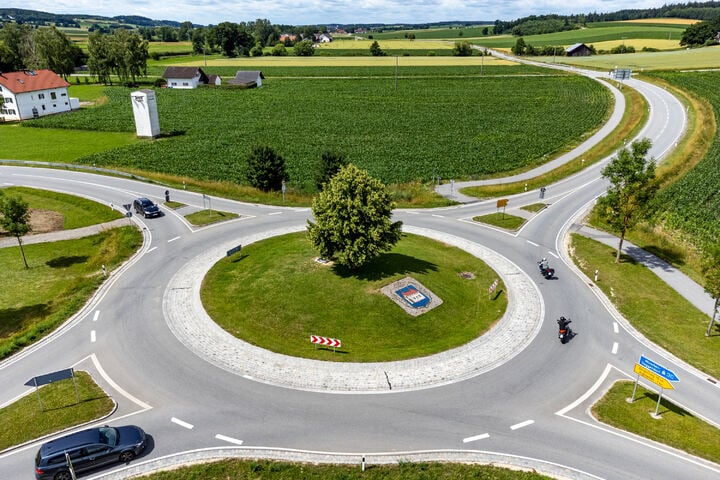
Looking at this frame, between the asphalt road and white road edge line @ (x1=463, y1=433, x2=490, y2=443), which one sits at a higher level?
the asphalt road

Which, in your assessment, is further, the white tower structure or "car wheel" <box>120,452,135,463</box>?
the white tower structure

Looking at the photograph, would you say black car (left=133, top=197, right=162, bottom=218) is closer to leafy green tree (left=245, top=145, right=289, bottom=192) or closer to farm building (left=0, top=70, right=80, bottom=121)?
leafy green tree (left=245, top=145, right=289, bottom=192)

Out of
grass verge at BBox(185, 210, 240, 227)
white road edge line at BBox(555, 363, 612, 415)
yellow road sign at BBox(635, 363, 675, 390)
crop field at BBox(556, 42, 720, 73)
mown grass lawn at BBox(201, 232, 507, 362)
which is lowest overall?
white road edge line at BBox(555, 363, 612, 415)

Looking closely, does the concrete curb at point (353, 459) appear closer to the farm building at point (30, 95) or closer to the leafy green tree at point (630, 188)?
the leafy green tree at point (630, 188)

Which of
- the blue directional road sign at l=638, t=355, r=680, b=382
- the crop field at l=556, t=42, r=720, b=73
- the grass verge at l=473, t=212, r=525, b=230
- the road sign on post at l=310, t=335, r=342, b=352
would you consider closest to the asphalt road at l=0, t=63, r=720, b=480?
the road sign on post at l=310, t=335, r=342, b=352

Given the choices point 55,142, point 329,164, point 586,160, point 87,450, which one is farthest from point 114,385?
point 55,142

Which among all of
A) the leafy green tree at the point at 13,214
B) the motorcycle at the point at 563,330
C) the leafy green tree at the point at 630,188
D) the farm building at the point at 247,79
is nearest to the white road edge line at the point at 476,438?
the motorcycle at the point at 563,330

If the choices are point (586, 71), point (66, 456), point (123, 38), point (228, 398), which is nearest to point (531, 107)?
point (586, 71)

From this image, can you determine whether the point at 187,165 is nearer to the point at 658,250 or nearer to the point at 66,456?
the point at 66,456

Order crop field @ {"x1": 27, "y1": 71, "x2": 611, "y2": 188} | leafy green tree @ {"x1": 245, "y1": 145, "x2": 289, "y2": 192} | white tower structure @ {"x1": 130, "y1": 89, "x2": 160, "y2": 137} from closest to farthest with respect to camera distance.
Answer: leafy green tree @ {"x1": 245, "y1": 145, "x2": 289, "y2": 192}, crop field @ {"x1": 27, "y1": 71, "x2": 611, "y2": 188}, white tower structure @ {"x1": 130, "y1": 89, "x2": 160, "y2": 137}
